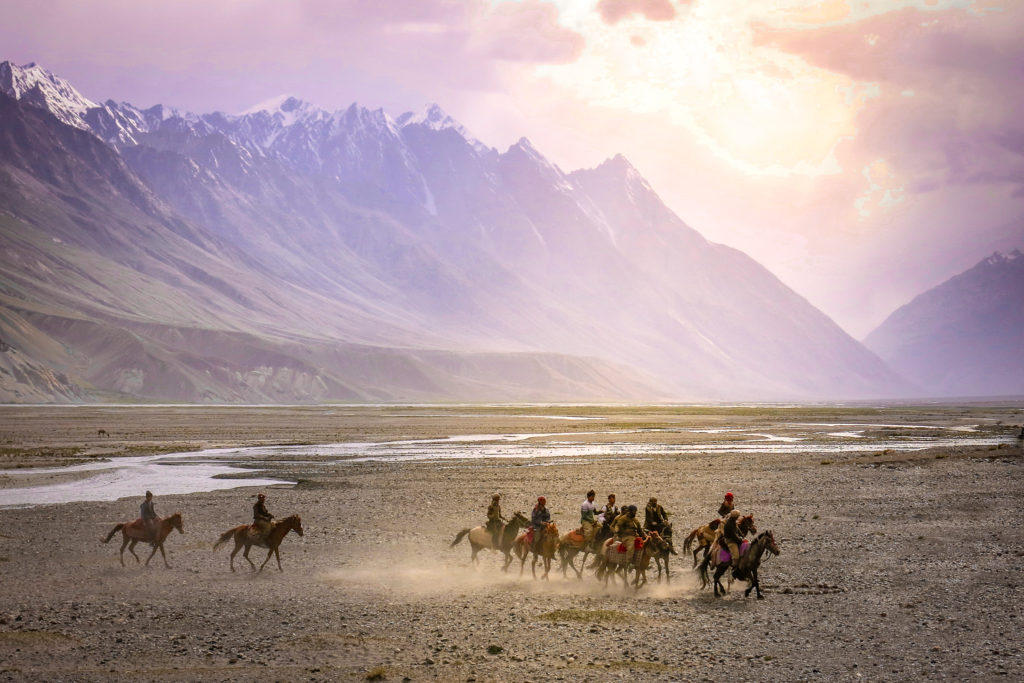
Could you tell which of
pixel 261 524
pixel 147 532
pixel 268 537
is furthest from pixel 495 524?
pixel 147 532

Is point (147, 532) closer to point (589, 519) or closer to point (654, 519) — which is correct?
point (589, 519)

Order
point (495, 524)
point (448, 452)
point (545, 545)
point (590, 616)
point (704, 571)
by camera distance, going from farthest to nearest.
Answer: point (448, 452) < point (495, 524) < point (545, 545) < point (704, 571) < point (590, 616)

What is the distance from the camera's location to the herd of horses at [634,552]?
19562 millimetres

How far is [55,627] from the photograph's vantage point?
1689 centimetres

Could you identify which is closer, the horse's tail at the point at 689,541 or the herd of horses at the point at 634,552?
the herd of horses at the point at 634,552

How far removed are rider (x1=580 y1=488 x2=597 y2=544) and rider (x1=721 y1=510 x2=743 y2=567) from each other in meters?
→ 3.32

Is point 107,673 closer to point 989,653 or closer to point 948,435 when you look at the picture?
point 989,653

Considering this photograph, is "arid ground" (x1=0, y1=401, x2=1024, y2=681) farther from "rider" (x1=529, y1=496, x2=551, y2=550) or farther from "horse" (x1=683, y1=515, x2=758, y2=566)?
"rider" (x1=529, y1=496, x2=551, y2=550)

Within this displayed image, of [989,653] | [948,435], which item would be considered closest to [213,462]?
[989,653]

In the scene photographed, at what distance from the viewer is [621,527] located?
70.4 feet

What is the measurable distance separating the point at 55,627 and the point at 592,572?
38.8ft

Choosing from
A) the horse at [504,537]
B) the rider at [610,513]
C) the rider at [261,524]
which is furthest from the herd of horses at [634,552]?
the rider at [261,524]

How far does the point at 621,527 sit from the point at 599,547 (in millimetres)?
676

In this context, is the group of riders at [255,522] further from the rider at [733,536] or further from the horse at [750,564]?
the rider at [733,536]
